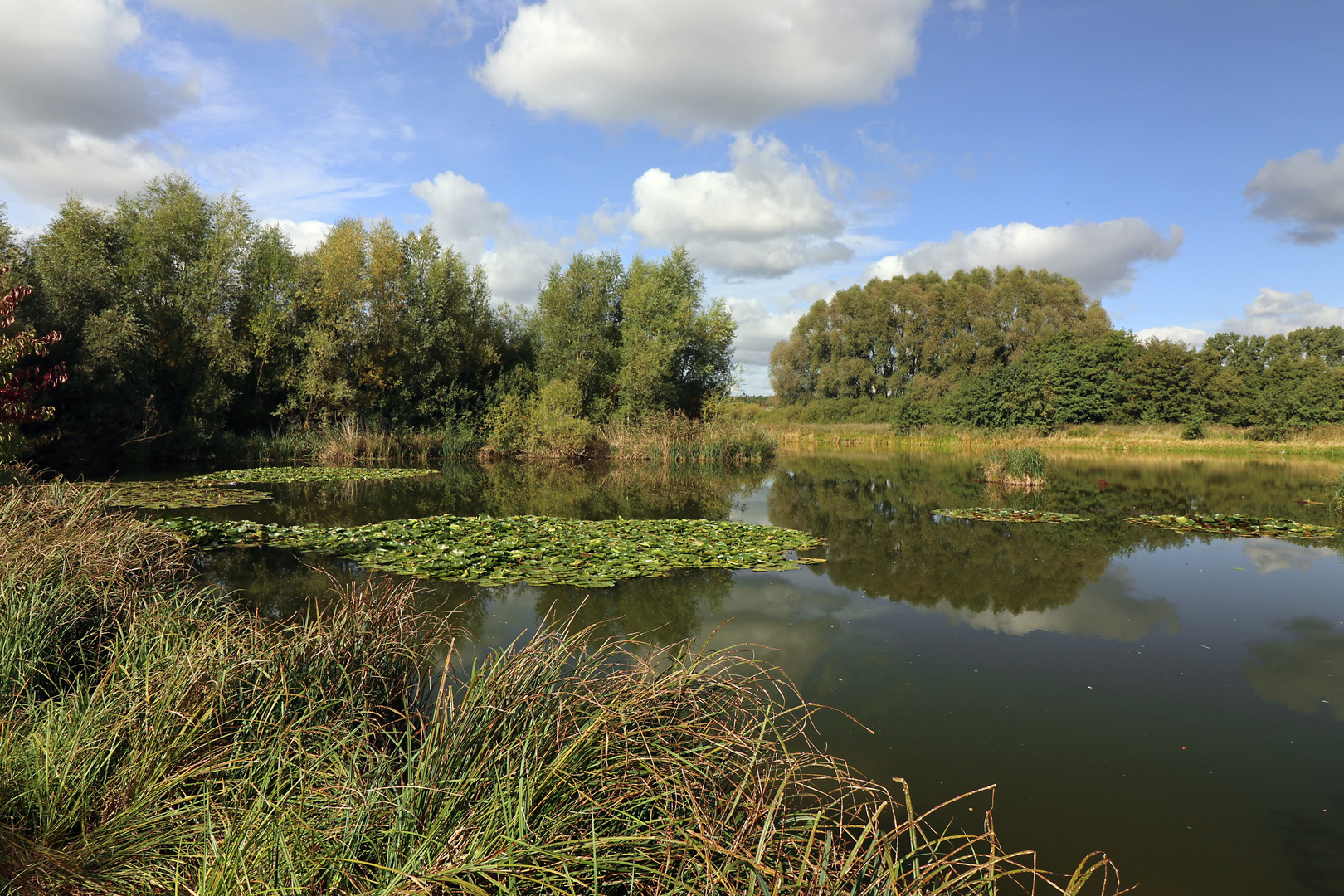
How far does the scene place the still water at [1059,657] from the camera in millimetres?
3322

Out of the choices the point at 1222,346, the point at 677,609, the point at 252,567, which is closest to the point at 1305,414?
the point at 1222,346

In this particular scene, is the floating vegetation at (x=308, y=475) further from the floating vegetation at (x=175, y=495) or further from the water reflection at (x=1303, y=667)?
the water reflection at (x=1303, y=667)

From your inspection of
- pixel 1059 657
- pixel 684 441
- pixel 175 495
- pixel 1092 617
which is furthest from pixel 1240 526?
pixel 175 495

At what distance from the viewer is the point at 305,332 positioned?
22766mm

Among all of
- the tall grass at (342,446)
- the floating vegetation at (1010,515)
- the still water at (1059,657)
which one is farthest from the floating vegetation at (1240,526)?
the tall grass at (342,446)

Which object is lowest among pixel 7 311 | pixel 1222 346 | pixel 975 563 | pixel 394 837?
pixel 975 563

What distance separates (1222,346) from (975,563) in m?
49.0

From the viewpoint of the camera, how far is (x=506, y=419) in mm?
25344

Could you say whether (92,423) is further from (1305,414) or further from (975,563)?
(1305,414)

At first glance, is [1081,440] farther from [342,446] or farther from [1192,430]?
[342,446]

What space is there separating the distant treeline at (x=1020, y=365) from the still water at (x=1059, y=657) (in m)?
26.5

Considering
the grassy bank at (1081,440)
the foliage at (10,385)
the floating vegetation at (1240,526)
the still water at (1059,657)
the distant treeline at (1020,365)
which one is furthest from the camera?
the distant treeline at (1020,365)

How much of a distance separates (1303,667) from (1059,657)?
1842 millimetres

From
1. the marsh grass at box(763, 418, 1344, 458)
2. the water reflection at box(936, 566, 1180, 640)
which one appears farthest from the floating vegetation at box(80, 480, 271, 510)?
the marsh grass at box(763, 418, 1344, 458)
